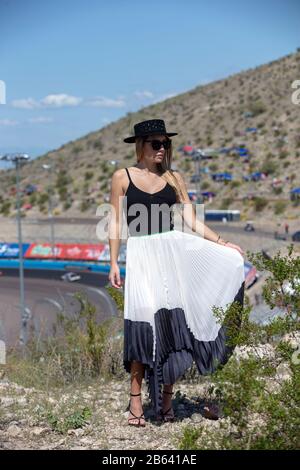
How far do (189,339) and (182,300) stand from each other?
0.78 feet

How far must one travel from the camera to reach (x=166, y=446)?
3.56 meters

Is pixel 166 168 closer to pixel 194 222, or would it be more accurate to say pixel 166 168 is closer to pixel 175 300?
pixel 194 222

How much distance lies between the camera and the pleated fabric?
3.82 meters

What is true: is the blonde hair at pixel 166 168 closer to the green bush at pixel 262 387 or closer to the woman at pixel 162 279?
the woman at pixel 162 279

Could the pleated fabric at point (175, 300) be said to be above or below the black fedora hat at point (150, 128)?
below

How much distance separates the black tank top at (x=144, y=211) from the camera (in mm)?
3842

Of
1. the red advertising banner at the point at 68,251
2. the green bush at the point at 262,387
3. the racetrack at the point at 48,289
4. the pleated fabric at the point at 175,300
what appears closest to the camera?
the green bush at the point at 262,387

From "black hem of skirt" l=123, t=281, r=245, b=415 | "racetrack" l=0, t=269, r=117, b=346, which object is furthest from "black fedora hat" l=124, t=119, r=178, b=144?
"racetrack" l=0, t=269, r=117, b=346

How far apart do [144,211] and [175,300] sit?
53 cm

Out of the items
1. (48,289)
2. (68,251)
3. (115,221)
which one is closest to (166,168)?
(115,221)

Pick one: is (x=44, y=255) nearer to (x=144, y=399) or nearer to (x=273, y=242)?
(x=273, y=242)

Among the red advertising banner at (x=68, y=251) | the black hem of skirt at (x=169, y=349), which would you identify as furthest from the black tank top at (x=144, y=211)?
the red advertising banner at (x=68, y=251)

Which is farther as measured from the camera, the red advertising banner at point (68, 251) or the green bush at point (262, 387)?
the red advertising banner at point (68, 251)

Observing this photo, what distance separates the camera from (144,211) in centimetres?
385
